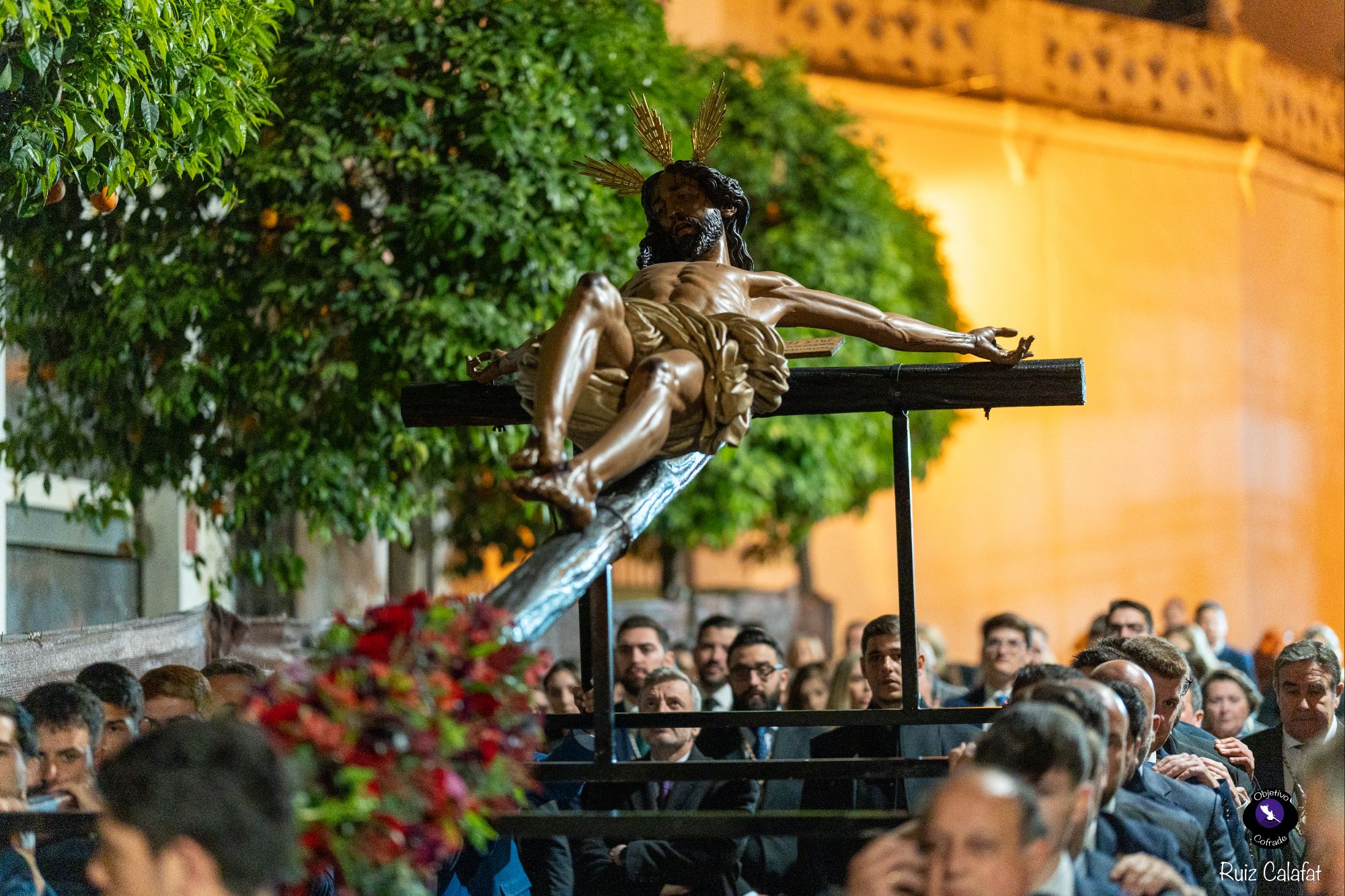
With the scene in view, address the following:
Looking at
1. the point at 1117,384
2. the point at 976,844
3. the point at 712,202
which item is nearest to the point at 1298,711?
the point at 712,202

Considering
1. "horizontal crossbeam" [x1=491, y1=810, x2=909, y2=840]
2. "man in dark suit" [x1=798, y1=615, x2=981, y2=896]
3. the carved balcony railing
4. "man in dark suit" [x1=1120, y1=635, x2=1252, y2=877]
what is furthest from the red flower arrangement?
the carved balcony railing

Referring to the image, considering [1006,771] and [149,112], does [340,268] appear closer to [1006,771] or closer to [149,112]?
[149,112]

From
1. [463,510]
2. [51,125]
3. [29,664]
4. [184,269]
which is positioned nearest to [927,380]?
[51,125]

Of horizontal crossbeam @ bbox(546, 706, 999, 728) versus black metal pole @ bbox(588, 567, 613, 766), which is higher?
black metal pole @ bbox(588, 567, 613, 766)

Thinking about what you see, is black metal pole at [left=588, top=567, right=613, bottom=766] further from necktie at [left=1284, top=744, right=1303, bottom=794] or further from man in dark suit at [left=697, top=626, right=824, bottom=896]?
necktie at [left=1284, top=744, right=1303, bottom=794]

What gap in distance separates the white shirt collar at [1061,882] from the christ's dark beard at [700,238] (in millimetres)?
2329

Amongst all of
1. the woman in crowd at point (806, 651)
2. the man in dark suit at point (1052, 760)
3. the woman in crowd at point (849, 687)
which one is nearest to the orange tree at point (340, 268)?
the woman in crowd at point (849, 687)

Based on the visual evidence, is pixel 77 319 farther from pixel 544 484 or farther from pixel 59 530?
pixel 544 484

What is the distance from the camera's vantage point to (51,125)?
4719 millimetres

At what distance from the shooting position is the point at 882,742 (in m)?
6.12

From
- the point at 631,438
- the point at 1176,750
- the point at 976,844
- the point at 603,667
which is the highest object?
the point at 631,438

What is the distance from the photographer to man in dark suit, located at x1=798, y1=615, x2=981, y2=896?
5.67 metres

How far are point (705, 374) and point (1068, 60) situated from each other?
1374 centimetres

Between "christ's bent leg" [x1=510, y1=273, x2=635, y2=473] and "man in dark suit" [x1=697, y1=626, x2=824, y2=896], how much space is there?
164cm
